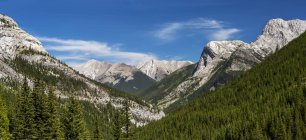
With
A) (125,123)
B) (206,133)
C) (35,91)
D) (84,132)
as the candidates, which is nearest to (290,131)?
(206,133)

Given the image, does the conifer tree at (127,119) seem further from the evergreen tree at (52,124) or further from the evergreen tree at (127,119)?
the evergreen tree at (52,124)

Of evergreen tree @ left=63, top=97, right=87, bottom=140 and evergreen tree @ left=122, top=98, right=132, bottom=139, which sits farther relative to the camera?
evergreen tree @ left=122, top=98, right=132, bottom=139

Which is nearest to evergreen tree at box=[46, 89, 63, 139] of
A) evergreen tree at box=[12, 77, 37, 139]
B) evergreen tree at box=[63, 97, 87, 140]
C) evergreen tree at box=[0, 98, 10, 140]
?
evergreen tree at box=[12, 77, 37, 139]

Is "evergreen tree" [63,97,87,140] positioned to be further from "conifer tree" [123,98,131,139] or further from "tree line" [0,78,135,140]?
"conifer tree" [123,98,131,139]

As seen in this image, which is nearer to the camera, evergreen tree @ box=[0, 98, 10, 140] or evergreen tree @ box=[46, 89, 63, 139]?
evergreen tree @ box=[46, 89, 63, 139]

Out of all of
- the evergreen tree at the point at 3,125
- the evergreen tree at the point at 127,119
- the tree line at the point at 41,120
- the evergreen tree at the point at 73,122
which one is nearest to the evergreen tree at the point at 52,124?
the tree line at the point at 41,120

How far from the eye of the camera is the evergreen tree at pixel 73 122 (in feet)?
227

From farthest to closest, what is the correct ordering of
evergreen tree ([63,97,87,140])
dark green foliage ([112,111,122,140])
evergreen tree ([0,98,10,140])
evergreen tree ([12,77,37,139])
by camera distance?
dark green foliage ([112,111,122,140])
evergreen tree ([63,97,87,140])
evergreen tree ([0,98,10,140])
evergreen tree ([12,77,37,139])

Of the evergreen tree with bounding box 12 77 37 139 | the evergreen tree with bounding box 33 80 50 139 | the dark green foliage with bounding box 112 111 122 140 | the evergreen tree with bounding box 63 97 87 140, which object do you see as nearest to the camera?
the evergreen tree with bounding box 12 77 37 139

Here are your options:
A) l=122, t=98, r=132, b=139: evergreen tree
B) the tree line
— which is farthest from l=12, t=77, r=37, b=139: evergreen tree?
l=122, t=98, r=132, b=139: evergreen tree

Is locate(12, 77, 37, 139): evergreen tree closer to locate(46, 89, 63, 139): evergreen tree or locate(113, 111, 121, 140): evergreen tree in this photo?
locate(46, 89, 63, 139): evergreen tree

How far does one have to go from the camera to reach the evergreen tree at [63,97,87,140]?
6919 centimetres

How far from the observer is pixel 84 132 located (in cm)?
7100

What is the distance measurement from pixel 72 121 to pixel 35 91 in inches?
314
